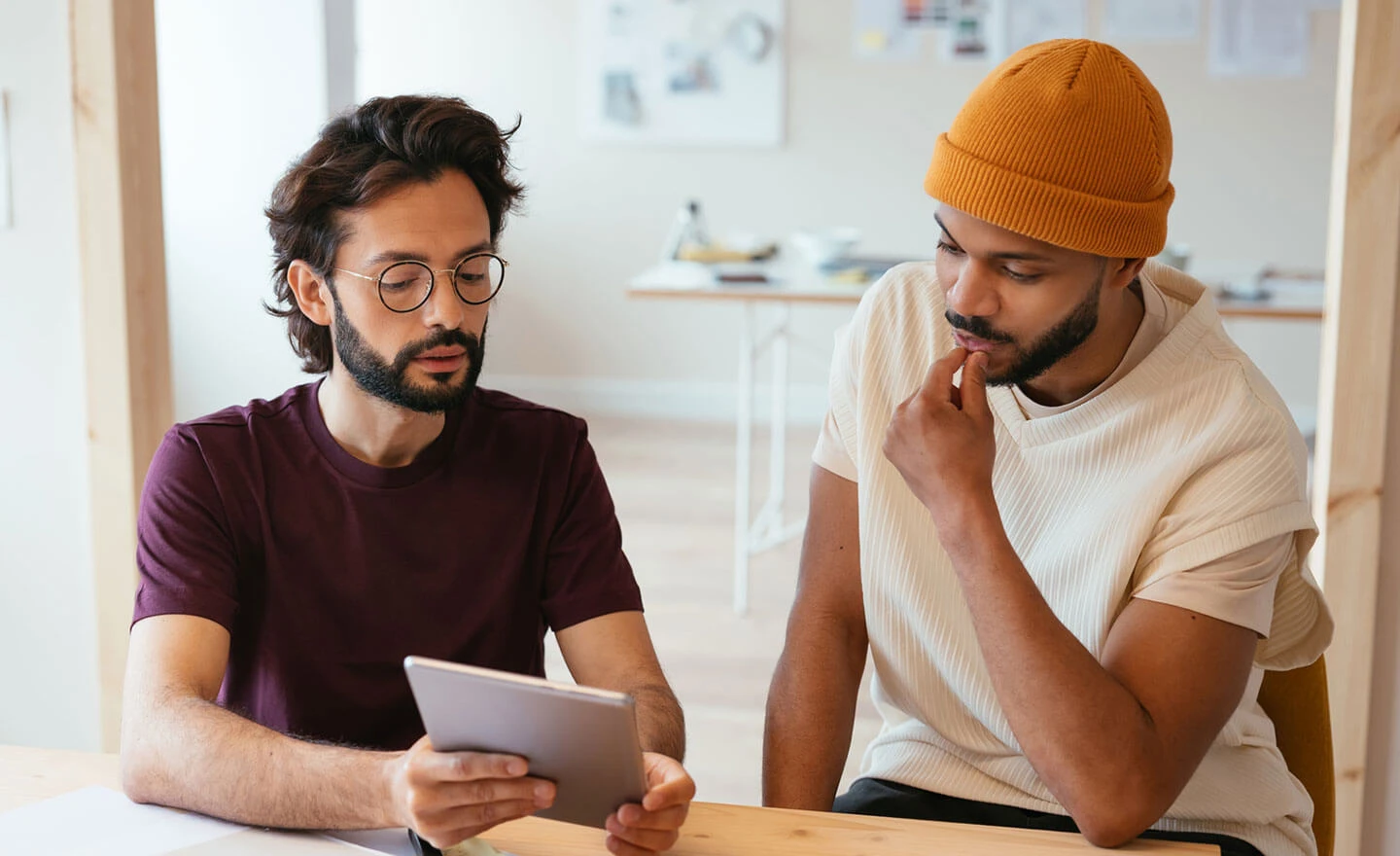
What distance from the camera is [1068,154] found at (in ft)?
4.53

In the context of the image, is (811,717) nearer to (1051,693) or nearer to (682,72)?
(1051,693)

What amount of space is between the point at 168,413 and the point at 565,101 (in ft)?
13.4

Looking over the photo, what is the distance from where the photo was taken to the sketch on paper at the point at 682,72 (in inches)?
229

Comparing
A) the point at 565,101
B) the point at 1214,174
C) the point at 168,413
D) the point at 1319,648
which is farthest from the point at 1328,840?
the point at 565,101

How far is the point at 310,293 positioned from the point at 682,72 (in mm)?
4489

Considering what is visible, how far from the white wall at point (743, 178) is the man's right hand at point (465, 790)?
15.9 ft

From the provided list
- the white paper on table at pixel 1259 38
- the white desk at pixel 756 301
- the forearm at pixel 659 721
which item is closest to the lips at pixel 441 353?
the forearm at pixel 659 721

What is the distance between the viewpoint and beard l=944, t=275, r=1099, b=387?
57.3 inches

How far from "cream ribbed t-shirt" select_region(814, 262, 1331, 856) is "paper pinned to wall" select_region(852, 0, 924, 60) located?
4279mm

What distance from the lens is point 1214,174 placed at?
560 cm

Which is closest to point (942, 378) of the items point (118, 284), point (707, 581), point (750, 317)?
point (118, 284)

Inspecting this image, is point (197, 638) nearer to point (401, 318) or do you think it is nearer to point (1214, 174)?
point (401, 318)

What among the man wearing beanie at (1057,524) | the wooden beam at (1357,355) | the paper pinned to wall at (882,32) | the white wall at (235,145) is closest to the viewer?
the man wearing beanie at (1057,524)

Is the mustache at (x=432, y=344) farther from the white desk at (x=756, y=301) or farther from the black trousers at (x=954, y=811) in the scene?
the white desk at (x=756, y=301)
